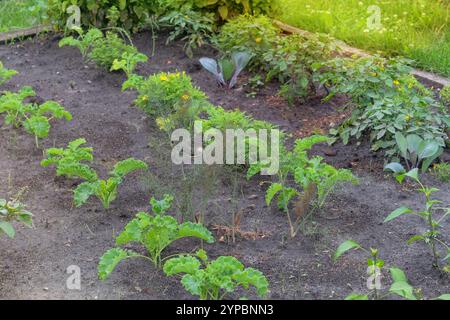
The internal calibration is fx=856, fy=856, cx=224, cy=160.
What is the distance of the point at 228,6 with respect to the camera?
7.31m

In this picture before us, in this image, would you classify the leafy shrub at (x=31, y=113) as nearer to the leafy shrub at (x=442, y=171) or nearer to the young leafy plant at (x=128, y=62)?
the young leafy plant at (x=128, y=62)

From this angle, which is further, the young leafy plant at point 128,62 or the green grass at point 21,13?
the green grass at point 21,13

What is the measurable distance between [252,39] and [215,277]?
3.26 meters

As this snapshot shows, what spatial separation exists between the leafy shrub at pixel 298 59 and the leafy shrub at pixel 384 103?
220mm

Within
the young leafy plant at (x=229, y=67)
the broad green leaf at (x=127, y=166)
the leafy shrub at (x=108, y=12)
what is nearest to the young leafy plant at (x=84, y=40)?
the leafy shrub at (x=108, y=12)

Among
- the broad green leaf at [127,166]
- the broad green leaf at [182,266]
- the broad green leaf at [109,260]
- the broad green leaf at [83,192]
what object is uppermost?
the broad green leaf at [182,266]

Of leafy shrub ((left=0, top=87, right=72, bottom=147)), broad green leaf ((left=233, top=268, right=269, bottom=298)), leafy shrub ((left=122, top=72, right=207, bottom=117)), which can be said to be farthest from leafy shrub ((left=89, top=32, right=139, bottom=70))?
broad green leaf ((left=233, top=268, right=269, bottom=298))

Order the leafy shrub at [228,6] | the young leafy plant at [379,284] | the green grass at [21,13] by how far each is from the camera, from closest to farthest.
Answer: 1. the young leafy plant at [379,284]
2. the leafy shrub at [228,6]
3. the green grass at [21,13]

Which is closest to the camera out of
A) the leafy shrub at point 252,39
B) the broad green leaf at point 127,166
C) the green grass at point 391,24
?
the broad green leaf at point 127,166

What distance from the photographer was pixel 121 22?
293 inches

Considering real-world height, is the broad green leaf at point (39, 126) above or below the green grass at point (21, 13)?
above

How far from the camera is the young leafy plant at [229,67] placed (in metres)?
6.44
